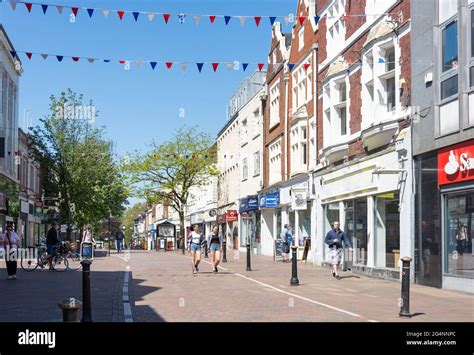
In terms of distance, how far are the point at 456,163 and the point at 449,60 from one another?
9.16ft

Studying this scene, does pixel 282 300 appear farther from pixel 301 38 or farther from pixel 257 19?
pixel 301 38

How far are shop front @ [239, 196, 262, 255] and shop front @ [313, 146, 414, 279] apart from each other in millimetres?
16962

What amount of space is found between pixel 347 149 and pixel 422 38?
290 inches

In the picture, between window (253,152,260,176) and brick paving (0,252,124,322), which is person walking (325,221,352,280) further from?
window (253,152,260,176)

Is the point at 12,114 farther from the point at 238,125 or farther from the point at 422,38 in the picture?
the point at 422,38

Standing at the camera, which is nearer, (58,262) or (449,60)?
(449,60)

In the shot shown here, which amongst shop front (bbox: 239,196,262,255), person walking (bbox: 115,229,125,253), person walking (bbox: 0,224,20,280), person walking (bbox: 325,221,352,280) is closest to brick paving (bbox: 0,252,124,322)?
person walking (bbox: 0,224,20,280)

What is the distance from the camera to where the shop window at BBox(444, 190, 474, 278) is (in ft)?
54.8

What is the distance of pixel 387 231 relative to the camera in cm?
2206

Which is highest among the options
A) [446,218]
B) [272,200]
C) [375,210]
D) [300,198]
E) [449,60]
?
[449,60]

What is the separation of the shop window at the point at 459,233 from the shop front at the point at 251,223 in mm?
25204

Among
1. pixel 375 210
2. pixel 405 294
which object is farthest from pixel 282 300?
pixel 375 210

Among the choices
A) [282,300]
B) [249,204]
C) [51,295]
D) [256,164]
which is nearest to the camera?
[282,300]
